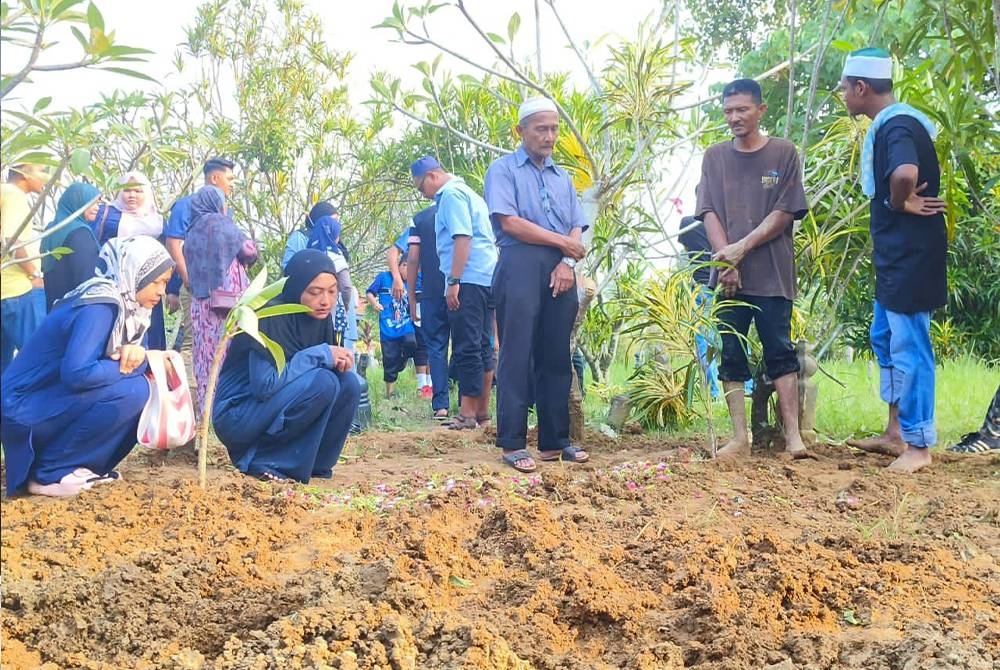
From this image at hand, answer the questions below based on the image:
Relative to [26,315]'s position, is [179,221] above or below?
above

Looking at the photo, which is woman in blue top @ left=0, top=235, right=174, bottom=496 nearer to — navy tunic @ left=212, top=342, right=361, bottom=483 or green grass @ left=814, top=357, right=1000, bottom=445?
navy tunic @ left=212, top=342, right=361, bottom=483

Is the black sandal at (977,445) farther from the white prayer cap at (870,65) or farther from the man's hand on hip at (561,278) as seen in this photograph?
the man's hand on hip at (561,278)

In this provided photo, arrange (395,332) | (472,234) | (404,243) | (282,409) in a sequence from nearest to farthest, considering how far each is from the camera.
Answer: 1. (282,409)
2. (472,234)
3. (404,243)
4. (395,332)

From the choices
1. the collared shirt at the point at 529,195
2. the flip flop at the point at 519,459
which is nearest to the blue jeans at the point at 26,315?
the collared shirt at the point at 529,195

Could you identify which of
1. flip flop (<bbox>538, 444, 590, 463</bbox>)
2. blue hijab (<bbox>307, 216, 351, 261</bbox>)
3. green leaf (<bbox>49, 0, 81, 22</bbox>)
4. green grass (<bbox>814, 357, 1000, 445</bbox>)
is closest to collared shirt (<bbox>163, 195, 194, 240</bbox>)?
blue hijab (<bbox>307, 216, 351, 261</bbox>)

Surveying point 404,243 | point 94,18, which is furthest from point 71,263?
point 404,243

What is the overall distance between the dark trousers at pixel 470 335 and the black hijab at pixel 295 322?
158 centimetres

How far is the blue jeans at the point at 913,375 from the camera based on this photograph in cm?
405

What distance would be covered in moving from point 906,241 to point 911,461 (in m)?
0.88

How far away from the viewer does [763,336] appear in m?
4.46

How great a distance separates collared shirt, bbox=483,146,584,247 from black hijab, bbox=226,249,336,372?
803 millimetres

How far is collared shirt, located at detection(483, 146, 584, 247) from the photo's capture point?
14.2 feet

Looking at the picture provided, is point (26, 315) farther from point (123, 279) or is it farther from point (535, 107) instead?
point (535, 107)

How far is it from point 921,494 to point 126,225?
3.23 meters
